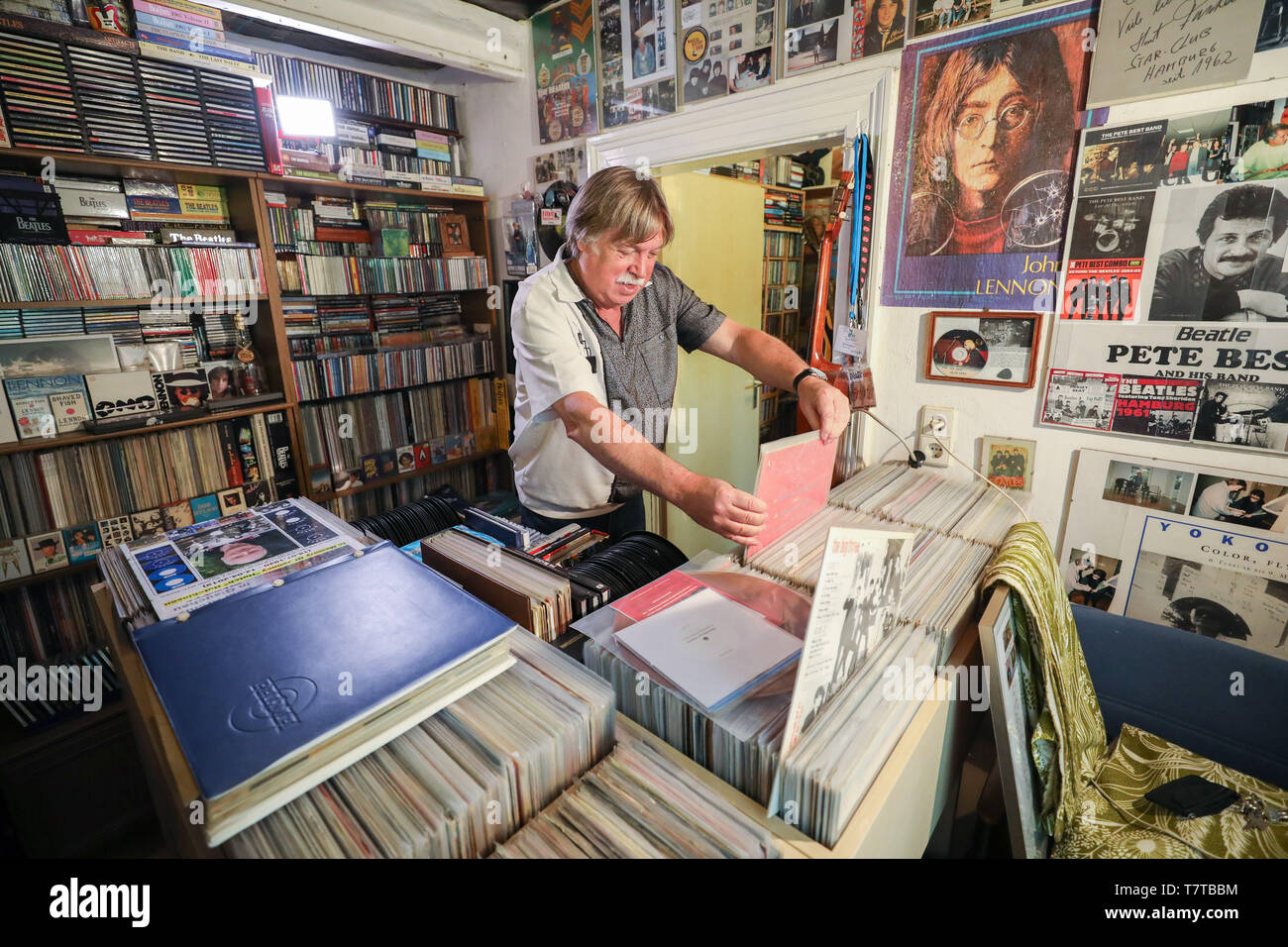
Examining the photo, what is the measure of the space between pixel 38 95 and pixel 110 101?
191 mm

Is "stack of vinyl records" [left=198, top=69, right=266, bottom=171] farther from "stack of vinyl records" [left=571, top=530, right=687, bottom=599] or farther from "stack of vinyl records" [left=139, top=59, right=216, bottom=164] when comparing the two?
"stack of vinyl records" [left=571, top=530, right=687, bottom=599]

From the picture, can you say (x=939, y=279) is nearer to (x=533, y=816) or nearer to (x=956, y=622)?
(x=956, y=622)

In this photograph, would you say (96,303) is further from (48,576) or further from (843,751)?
(843,751)

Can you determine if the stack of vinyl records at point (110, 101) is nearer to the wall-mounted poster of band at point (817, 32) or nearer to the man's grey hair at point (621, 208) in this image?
the man's grey hair at point (621, 208)

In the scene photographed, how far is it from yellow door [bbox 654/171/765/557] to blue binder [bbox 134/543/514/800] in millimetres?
2042

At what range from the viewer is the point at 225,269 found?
2443 mm

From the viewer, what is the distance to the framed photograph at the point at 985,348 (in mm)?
1685

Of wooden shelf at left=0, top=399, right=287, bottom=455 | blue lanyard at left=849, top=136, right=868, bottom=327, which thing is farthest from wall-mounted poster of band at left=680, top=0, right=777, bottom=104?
wooden shelf at left=0, top=399, right=287, bottom=455

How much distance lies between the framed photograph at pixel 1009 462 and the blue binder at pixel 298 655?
1617 mm

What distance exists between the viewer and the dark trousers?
5.99ft

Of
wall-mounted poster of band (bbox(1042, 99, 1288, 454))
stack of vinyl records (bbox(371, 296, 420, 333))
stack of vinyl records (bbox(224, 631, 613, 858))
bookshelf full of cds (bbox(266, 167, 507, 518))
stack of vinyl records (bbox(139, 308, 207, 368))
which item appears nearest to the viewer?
stack of vinyl records (bbox(224, 631, 613, 858))
